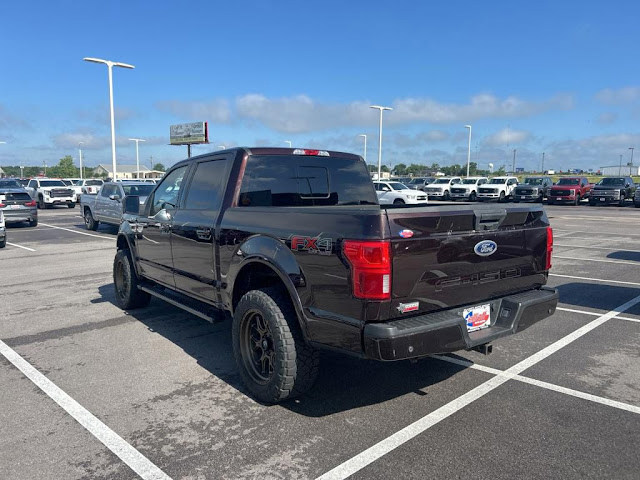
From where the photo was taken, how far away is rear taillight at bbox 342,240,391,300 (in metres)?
3.09

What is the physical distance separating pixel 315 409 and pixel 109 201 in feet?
48.0

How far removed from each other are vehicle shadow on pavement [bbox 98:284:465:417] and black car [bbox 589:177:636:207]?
109 feet

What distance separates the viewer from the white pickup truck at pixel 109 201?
1594 cm

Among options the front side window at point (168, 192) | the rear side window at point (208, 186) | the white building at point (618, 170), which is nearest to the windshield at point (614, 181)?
the front side window at point (168, 192)

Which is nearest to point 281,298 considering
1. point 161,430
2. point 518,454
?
point 161,430

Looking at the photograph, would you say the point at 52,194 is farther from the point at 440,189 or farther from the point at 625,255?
the point at 625,255

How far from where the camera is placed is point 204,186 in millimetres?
4957

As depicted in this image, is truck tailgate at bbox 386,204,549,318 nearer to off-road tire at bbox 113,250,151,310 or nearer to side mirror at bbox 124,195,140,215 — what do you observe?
side mirror at bbox 124,195,140,215

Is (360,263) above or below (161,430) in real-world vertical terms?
above

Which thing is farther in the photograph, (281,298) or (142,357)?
(142,357)

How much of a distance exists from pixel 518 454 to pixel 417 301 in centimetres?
111

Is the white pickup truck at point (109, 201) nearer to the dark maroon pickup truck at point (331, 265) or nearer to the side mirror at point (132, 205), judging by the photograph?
the side mirror at point (132, 205)

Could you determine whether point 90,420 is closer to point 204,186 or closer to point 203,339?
point 203,339

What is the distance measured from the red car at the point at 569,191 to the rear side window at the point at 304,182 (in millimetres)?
32494
